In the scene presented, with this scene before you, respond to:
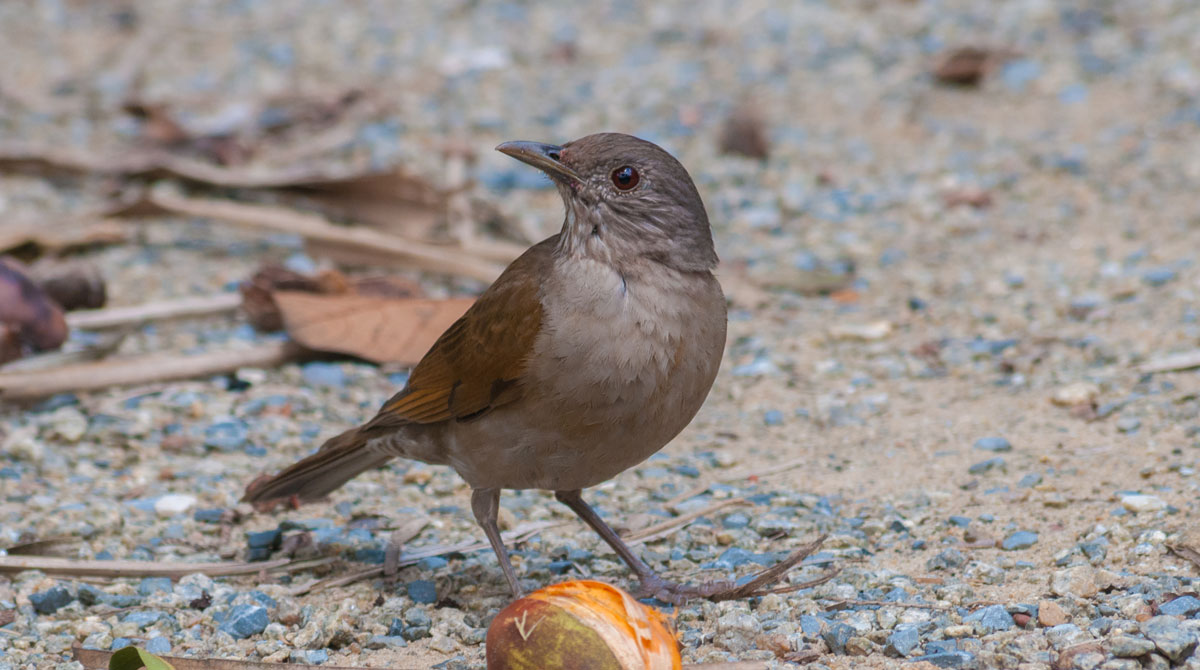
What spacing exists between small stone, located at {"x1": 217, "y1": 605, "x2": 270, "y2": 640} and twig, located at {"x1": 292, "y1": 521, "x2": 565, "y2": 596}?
0.28 meters

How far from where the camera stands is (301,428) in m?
5.91

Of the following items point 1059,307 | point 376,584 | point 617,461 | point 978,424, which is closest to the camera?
point 617,461

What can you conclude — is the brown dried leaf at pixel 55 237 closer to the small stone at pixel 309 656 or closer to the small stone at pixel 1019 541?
the small stone at pixel 309 656

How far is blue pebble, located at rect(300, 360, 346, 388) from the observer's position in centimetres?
636

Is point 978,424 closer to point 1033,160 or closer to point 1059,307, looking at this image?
point 1059,307

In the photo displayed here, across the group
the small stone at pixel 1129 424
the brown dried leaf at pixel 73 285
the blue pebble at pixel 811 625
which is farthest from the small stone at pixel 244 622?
the small stone at pixel 1129 424

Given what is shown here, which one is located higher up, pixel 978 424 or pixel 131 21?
pixel 131 21

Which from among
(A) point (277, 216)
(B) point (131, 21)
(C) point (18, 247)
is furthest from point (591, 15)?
(C) point (18, 247)

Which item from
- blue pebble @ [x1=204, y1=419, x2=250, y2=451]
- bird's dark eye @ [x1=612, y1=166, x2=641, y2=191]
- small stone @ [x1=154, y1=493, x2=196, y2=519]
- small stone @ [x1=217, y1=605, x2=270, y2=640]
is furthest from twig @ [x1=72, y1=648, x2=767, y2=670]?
blue pebble @ [x1=204, y1=419, x2=250, y2=451]

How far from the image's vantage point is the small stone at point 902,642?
379 centimetres

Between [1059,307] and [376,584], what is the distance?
158 inches

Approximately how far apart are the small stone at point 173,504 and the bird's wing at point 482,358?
93 cm

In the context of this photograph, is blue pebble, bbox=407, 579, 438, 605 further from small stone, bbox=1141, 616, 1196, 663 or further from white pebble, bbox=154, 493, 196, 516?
small stone, bbox=1141, 616, 1196, 663

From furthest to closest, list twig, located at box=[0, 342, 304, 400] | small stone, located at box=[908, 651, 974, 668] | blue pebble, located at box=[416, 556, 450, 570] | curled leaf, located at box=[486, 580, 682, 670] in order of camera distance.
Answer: twig, located at box=[0, 342, 304, 400], blue pebble, located at box=[416, 556, 450, 570], small stone, located at box=[908, 651, 974, 668], curled leaf, located at box=[486, 580, 682, 670]
